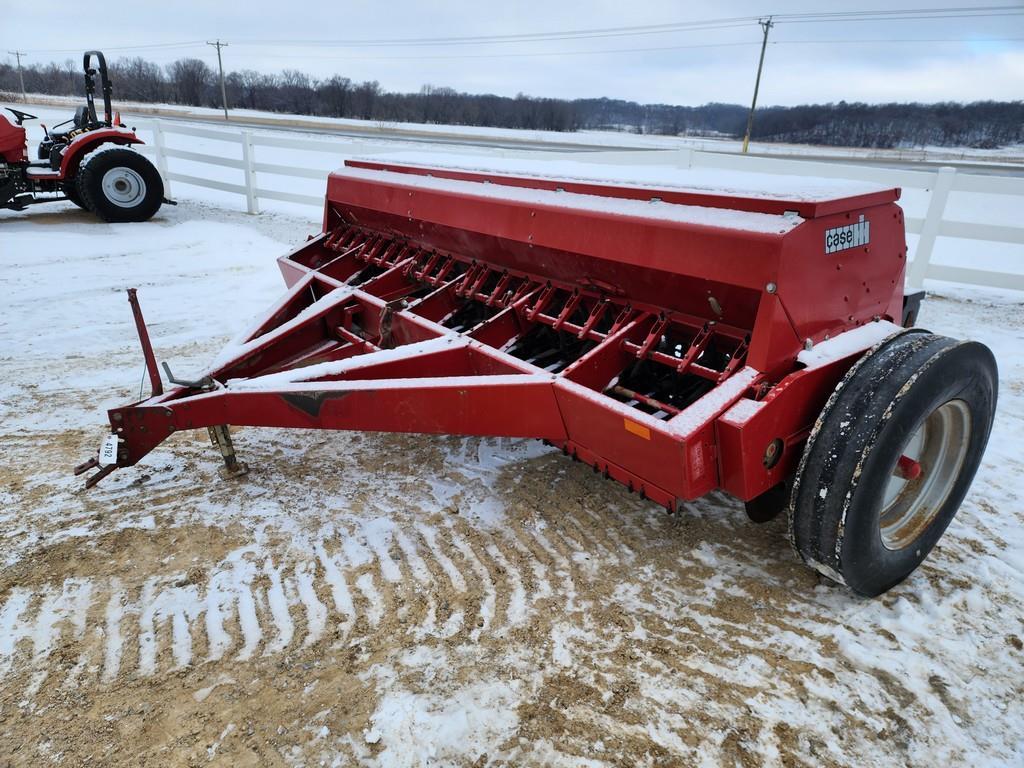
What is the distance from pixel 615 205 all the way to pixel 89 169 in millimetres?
8916

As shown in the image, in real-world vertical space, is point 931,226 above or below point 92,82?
below

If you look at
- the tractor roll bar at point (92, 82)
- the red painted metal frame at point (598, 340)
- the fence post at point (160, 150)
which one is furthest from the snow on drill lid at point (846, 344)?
the fence post at point (160, 150)

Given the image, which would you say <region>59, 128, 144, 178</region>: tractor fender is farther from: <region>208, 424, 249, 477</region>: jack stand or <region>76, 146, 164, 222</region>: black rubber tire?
<region>208, 424, 249, 477</region>: jack stand

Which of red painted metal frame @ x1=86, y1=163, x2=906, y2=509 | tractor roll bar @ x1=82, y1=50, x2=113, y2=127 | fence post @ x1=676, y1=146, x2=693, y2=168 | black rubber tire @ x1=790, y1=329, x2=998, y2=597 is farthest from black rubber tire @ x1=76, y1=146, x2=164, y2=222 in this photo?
black rubber tire @ x1=790, y1=329, x2=998, y2=597

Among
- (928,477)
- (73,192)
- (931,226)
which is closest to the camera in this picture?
(928,477)

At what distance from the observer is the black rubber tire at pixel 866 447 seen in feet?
7.24

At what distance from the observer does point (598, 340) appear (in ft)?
10.3

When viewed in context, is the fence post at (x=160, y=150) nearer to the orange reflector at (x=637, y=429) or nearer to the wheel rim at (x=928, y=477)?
the orange reflector at (x=637, y=429)

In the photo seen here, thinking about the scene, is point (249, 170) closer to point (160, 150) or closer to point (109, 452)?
point (160, 150)

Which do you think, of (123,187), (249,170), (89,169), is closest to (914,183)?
(249,170)

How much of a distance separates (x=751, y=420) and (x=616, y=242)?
115 cm

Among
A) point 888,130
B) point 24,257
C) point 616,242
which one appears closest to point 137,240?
point 24,257

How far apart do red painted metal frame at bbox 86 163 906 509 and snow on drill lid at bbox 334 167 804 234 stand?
1 centimetres

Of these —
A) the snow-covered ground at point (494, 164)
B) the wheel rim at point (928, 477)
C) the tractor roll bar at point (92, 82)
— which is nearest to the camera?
the wheel rim at point (928, 477)
